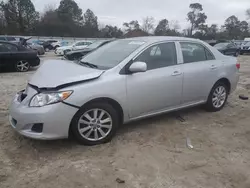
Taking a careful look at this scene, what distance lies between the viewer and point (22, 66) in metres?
11.4

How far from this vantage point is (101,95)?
3676mm

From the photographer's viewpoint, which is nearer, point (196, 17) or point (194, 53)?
point (194, 53)

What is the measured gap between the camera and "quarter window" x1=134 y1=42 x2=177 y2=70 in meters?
4.24

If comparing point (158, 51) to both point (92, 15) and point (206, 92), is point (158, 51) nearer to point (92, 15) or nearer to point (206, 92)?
point (206, 92)

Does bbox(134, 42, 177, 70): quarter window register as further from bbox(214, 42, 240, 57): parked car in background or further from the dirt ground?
bbox(214, 42, 240, 57): parked car in background

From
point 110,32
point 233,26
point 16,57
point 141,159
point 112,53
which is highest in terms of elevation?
point 233,26

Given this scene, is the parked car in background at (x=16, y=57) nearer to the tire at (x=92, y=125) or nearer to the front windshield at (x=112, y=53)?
the front windshield at (x=112, y=53)

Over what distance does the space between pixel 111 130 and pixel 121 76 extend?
796 millimetres

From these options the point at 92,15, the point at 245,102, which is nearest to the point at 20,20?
the point at 92,15

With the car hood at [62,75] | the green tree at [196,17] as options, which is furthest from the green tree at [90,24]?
the car hood at [62,75]

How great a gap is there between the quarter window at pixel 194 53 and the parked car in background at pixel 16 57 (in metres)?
8.42

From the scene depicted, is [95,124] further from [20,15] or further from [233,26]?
[233,26]

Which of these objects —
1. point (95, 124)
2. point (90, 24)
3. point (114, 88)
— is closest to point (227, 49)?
point (114, 88)

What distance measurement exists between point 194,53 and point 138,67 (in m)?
1.58
